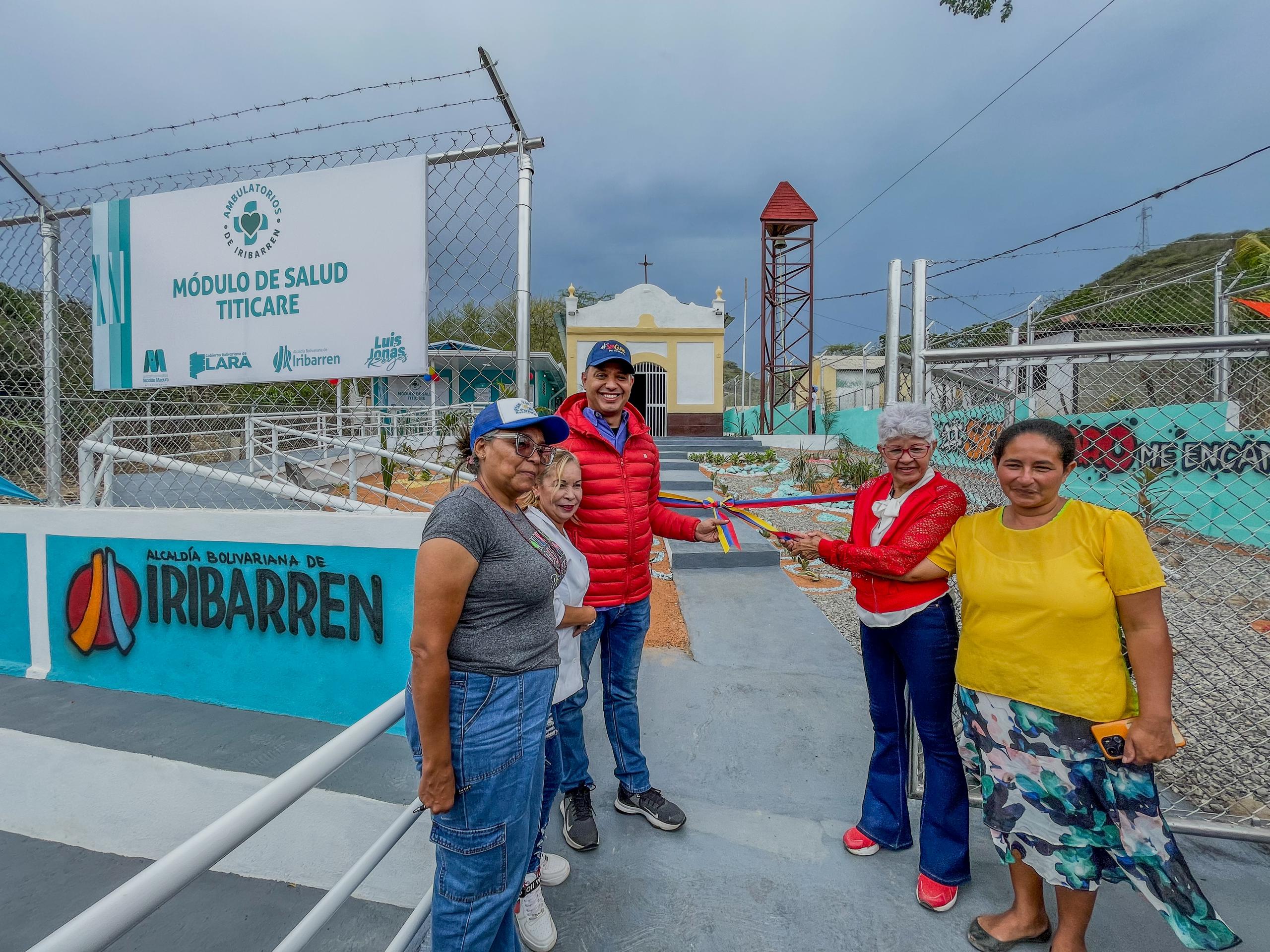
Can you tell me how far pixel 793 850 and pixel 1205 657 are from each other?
393 centimetres

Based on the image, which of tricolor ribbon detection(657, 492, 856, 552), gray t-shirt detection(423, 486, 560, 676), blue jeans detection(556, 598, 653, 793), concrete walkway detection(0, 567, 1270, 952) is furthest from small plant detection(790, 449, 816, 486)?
gray t-shirt detection(423, 486, 560, 676)

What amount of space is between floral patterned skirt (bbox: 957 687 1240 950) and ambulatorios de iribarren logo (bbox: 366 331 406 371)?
2.54 meters

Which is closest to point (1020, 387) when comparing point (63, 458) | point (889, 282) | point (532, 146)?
point (889, 282)

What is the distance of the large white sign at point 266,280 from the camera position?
2.80 metres

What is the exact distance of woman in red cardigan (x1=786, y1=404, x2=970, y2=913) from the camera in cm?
205

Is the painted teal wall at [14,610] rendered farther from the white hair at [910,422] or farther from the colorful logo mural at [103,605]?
the white hair at [910,422]

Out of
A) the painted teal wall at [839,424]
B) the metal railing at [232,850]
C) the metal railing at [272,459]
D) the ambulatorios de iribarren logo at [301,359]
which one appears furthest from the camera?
the painted teal wall at [839,424]

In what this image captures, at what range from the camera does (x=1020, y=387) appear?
988 centimetres

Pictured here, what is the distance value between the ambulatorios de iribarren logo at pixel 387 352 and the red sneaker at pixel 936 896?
9.23ft

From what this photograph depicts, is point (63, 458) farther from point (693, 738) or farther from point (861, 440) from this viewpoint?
point (861, 440)

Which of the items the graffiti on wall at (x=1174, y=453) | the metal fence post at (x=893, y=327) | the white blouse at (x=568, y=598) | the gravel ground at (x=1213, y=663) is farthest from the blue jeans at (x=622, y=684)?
the graffiti on wall at (x=1174, y=453)

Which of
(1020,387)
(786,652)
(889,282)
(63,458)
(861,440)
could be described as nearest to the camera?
(889,282)

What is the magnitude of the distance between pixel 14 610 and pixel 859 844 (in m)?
5.11

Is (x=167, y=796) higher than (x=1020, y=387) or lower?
Result: lower
